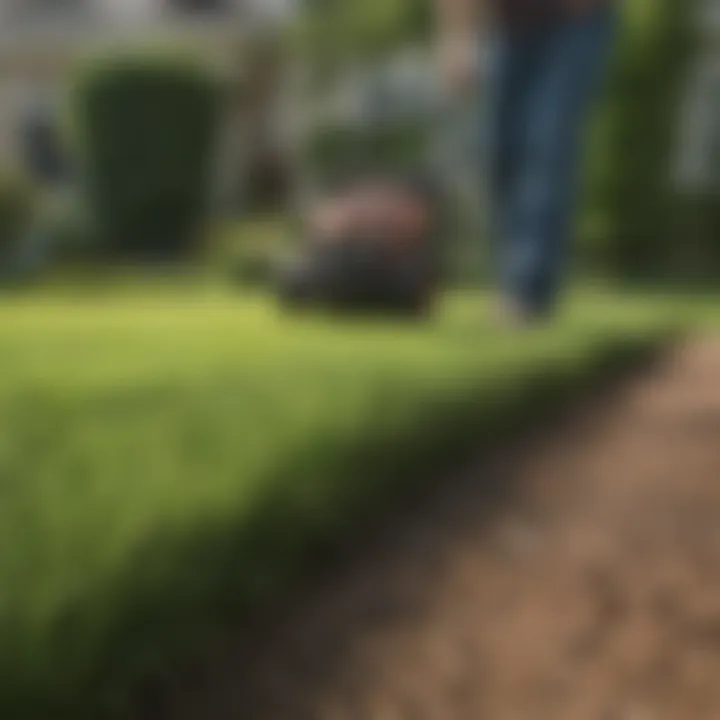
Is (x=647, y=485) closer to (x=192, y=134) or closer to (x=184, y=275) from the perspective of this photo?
(x=184, y=275)

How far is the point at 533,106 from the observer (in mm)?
2170

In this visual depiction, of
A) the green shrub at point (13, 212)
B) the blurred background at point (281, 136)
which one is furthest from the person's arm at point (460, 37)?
the green shrub at point (13, 212)

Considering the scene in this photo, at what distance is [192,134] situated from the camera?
4.81 meters

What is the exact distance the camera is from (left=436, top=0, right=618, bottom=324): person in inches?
83.6

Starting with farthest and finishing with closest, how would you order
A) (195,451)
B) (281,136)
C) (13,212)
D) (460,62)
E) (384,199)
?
(281,136) → (13,212) → (384,199) → (460,62) → (195,451)

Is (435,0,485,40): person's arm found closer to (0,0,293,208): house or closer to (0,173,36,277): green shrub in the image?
(0,173,36,277): green shrub

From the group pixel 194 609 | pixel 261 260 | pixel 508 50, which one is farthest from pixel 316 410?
pixel 261 260

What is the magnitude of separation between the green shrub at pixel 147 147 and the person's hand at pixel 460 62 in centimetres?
201

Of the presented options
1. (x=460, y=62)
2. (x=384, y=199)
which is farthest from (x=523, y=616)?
(x=384, y=199)

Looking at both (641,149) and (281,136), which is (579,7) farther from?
(281,136)

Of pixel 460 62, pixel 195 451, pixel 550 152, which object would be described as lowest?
pixel 195 451

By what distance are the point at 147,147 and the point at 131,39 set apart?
0.47 metres

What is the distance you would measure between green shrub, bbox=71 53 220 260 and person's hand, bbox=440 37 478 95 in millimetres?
2011

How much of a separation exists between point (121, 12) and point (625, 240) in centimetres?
247
